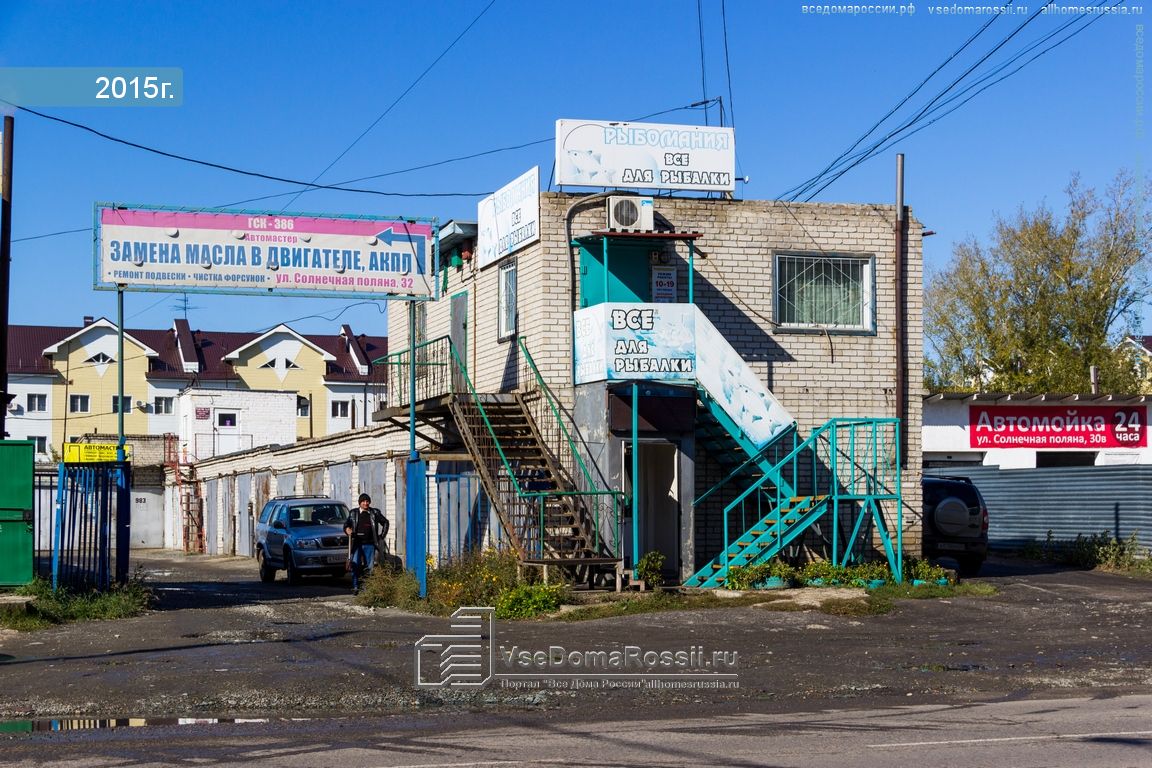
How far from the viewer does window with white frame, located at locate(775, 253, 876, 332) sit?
2264cm

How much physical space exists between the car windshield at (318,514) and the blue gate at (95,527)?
709cm

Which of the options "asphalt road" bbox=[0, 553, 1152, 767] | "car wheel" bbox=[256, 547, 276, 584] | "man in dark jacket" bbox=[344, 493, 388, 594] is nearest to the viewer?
"asphalt road" bbox=[0, 553, 1152, 767]

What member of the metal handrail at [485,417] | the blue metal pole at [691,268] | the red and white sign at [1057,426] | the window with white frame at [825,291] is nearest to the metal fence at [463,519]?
the metal handrail at [485,417]

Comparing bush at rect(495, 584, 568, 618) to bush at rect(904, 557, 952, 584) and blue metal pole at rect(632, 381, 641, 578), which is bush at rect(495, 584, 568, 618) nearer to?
blue metal pole at rect(632, 381, 641, 578)

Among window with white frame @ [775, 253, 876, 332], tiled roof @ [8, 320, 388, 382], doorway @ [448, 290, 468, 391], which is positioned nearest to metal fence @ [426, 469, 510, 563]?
doorway @ [448, 290, 468, 391]

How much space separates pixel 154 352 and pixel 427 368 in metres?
57.1

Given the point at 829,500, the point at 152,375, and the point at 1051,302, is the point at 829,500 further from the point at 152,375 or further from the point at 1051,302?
the point at 152,375

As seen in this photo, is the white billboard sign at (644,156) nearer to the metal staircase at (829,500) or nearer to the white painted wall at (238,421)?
the metal staircase at (829,500)

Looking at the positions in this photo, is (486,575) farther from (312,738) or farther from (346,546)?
(312,738)

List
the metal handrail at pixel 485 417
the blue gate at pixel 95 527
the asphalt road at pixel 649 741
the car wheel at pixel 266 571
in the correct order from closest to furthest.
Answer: the asphalt road at pixel 649 741, the blue gate at pixel 95 527, the metal handrail at pixel 485 417, the car wheel at pixel 266 571

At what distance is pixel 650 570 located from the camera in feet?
64.4

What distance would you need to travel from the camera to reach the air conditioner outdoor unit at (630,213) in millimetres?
20906

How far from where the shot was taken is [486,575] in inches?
741

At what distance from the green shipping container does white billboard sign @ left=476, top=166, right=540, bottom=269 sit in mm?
8330
